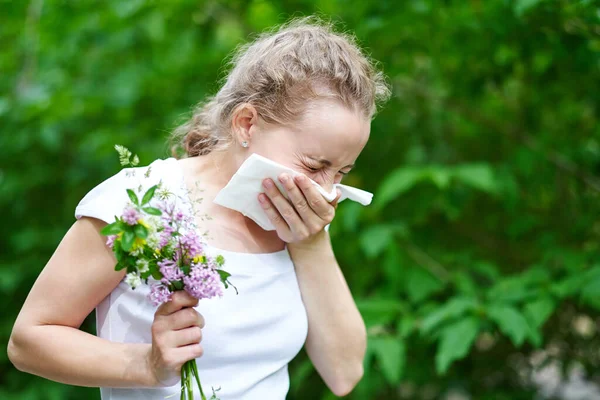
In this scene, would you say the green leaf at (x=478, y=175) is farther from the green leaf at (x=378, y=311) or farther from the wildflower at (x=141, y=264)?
the wildflower at (x=141, y=264)

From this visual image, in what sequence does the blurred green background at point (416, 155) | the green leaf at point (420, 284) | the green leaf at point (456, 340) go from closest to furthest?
the green leaf at point (456, 340) → the blurred green background at point (416, 155) → the green leaf at point (420, 284)

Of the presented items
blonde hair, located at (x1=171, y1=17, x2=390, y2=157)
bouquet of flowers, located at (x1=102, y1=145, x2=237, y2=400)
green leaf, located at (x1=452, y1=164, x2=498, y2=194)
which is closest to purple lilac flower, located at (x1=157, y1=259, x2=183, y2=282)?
bouquet of flowers, located at (x1=102, y1=145, x2=237, y2=400)

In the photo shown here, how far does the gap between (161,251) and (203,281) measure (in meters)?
0.08

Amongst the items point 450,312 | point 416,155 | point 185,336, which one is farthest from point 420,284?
point 185,336

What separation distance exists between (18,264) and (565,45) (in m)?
2.40

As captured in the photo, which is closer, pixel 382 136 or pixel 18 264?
pixel 382 136

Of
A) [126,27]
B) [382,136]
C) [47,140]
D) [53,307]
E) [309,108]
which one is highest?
[309,108]

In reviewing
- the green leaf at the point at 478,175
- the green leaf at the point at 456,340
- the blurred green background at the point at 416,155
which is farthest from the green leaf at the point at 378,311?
the green leaf at the point at 478,175

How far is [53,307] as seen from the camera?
46.7 inches

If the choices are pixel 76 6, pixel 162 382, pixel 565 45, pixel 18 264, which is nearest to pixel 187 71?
pixel 76 6

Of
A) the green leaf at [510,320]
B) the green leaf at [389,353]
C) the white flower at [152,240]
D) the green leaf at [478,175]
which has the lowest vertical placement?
the green leaf at [389,353]

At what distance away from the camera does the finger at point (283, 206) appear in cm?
130

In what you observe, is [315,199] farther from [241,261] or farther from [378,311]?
[378,311]

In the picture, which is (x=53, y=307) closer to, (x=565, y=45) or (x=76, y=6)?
(x=565, y=45)
